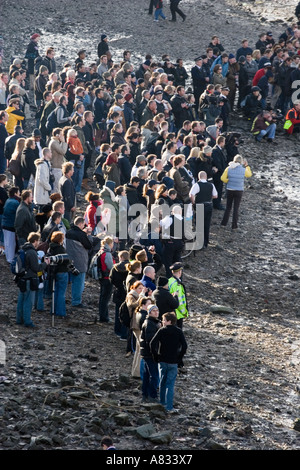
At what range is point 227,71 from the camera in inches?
1241

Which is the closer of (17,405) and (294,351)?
(17,405)

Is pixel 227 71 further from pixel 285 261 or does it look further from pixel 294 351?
pixel 294 351

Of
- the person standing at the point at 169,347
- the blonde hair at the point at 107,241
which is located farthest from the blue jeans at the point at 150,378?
the blonde hair at the point at 107,241

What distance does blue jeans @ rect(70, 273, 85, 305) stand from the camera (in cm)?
1855

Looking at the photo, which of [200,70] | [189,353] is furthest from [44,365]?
[200,70]

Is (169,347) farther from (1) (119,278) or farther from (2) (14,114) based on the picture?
(2) (14,114)

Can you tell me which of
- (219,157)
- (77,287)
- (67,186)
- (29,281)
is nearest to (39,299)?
(77,287)

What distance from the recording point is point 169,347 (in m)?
14.4

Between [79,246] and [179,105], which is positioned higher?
[179,105]

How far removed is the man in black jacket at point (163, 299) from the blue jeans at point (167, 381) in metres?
1.55

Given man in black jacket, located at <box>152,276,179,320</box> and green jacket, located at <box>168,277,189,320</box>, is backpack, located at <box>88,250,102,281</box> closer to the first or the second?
green jacket, located at <box>168,277,189,320</box>

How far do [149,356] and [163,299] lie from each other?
4.87 ft

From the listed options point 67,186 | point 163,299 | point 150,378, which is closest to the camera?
point 150,378

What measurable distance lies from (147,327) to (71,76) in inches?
563
